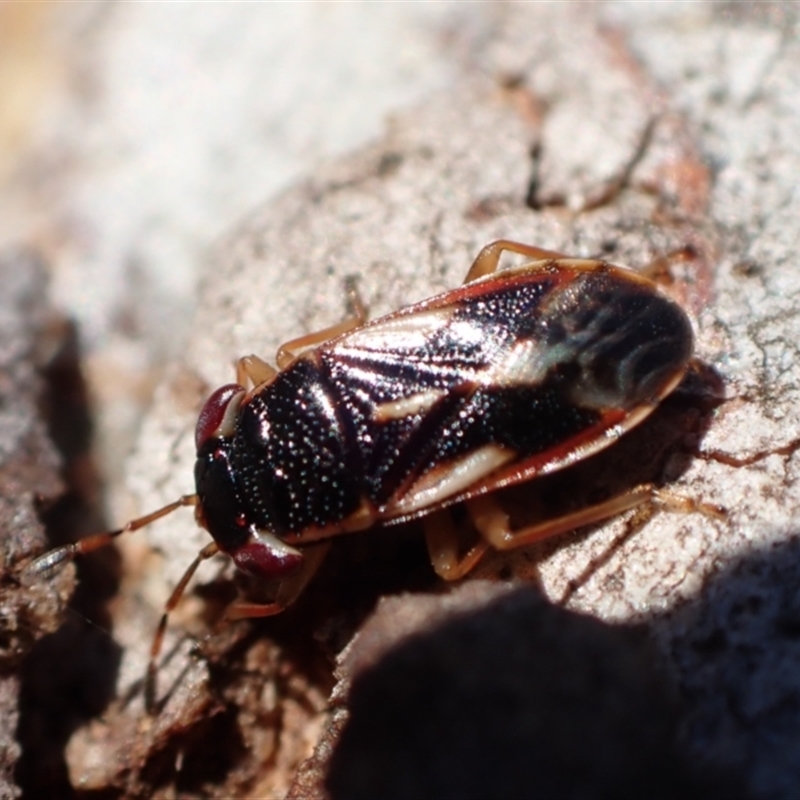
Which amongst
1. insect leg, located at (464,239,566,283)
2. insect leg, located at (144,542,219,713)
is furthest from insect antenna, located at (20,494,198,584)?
insect leg, located at (464,239,566,283)

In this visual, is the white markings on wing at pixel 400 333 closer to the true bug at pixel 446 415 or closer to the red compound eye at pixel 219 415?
the true bug at pixel 446 415

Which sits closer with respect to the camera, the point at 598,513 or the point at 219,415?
the point at 598,513

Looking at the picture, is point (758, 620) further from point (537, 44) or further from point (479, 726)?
point (537, 44)

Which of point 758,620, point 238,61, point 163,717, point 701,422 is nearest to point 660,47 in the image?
point 701,422

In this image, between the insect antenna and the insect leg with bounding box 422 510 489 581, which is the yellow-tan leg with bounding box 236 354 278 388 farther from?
the insect leg with bounding box 422 510 489 581

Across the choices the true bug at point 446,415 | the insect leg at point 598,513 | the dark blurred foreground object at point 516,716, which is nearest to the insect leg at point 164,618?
the true bug at point 446,415

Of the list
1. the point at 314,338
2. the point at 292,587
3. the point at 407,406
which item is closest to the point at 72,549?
the point at 292,587

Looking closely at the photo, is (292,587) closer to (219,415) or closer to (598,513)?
(219,415)
